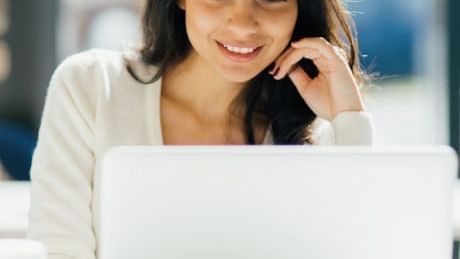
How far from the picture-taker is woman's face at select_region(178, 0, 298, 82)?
1812mm

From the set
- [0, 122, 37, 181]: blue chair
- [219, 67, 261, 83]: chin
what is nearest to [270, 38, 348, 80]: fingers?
[219, 67, 261, 83]: chin

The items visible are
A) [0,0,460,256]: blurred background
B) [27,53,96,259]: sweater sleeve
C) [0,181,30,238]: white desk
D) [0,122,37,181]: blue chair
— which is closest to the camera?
[27,53,96,259]: sweater sleeve

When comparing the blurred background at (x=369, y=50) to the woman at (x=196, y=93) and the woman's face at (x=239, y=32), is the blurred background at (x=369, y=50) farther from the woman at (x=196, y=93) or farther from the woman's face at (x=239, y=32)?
the woman's face at (x=239, y=32)

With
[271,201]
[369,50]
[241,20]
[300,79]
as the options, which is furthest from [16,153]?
[369,50]

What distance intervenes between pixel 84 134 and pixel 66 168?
0.09 m

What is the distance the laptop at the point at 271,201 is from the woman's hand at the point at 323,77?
2.50 feet

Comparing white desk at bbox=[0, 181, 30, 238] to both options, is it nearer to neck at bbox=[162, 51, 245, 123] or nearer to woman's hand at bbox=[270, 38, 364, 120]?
neck at bbox=[162, 51, 245, 123]

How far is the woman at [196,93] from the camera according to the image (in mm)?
1730

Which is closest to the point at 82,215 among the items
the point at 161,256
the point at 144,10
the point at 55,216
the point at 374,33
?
the point at 55,216

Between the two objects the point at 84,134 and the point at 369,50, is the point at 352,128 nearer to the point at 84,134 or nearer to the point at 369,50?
the point at 84,134

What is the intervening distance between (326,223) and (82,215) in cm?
70

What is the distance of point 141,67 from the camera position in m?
1.94

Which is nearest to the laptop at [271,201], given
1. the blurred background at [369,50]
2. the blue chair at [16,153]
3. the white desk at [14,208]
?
the white desk at [14,208]

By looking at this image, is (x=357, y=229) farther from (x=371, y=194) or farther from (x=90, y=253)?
(x=90, y=253)
